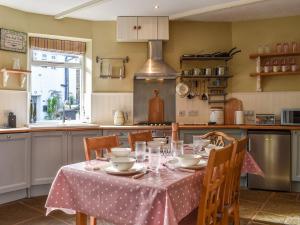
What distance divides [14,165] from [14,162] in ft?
0.12

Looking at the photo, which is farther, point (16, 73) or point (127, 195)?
point (16, 73)

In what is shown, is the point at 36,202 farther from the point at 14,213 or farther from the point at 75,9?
the point at 75,9

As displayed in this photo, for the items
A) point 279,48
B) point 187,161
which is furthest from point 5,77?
point 279,48

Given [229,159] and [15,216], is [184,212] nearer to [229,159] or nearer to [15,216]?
[229,159]

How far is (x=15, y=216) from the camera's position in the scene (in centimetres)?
315

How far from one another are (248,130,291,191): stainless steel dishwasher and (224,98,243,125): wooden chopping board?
2.17 ft

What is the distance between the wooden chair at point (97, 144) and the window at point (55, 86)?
247cm

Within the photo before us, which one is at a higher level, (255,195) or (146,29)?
(146,29)

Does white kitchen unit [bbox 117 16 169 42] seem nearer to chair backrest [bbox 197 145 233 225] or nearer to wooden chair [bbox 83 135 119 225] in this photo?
wooden chair [bbox 83 135 119 225]

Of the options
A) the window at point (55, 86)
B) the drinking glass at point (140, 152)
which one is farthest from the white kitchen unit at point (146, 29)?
the drinking glass at point (140, 152)

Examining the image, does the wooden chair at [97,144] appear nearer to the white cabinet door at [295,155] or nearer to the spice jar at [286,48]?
the white cabinet door at [295,155]

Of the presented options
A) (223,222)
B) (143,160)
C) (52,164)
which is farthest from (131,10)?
(223,222)

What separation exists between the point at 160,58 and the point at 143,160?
2938mm

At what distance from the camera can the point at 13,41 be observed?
4137 millimetres
